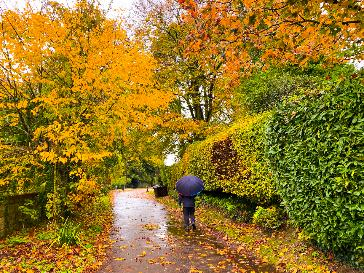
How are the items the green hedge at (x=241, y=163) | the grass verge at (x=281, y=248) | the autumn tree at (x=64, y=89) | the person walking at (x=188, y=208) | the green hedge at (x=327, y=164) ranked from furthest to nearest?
the person walking at (x=188, y=208)
the green hedge at (x=241, y=163)
the autumn tree at (x=64, y=89)
the grass verge at (x=281, y=248)
the green hedge at (x=327, y=164)

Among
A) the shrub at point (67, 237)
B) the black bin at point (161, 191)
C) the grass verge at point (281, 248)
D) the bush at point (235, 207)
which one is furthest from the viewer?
the black bin at point (161, 191)

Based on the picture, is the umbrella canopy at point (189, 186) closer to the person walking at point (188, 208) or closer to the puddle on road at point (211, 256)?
the person walking at point (188, 208)

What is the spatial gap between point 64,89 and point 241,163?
20.2 ft

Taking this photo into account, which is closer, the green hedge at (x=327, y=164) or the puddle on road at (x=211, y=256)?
the green hedge at (x=327, y=164)

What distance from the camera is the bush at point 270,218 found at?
31.0 feet

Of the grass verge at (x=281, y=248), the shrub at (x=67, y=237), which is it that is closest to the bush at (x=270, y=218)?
the grass verge at (x=281, y=248)

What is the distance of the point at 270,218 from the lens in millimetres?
9547

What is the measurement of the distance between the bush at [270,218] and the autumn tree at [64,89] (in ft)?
15.4

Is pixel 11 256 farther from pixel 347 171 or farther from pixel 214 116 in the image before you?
pixel 214 116

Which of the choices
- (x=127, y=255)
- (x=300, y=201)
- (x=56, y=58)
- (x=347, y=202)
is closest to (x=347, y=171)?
(x=347, y=202)

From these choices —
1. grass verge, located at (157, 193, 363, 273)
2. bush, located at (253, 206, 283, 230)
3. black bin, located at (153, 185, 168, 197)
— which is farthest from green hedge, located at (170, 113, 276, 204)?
black bin, located at (153, 185, 168, 197)

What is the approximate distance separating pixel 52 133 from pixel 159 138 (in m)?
13.0

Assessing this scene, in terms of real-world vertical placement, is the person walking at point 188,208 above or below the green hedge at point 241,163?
below

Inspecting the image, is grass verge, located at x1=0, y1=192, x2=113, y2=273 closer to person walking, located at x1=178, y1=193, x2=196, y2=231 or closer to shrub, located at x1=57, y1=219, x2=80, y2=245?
shrub, located at x1=57, y1=219, x2=80, y2=245
